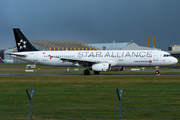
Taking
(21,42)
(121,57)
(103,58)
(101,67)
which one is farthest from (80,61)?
(21,42)

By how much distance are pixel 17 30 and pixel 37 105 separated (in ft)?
106

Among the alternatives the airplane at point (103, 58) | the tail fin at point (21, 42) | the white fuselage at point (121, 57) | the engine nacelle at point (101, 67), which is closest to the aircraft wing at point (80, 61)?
the airplane at point (103, 58)

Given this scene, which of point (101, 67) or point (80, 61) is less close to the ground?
point (80, 61)

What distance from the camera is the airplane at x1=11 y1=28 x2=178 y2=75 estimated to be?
38.4 m

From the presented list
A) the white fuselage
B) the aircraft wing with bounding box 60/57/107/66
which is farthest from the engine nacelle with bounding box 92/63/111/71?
the white fuselage

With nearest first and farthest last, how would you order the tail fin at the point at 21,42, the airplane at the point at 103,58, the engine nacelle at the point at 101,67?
the engine nacelle at the point at 101,67, the airplane at the point at 103,58, the tail fin at the point at 21,42

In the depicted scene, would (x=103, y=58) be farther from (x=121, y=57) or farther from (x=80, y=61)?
(x=80, y=61)

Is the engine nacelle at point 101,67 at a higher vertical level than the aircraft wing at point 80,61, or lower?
lower

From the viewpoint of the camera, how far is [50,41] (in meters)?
97.0

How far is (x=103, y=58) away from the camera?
Result: 132 ft

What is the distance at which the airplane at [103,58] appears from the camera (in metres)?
38.4

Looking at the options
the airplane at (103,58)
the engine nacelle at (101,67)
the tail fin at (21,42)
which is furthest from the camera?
the tail fin at (21,42)

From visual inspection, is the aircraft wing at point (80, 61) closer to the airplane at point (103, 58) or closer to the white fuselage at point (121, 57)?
the airplane at point (103, 58)

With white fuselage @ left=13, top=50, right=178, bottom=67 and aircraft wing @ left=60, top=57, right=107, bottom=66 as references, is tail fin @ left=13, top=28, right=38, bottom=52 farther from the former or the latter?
aircraft wing @ left=60, top=57, right=107, bottom=66
